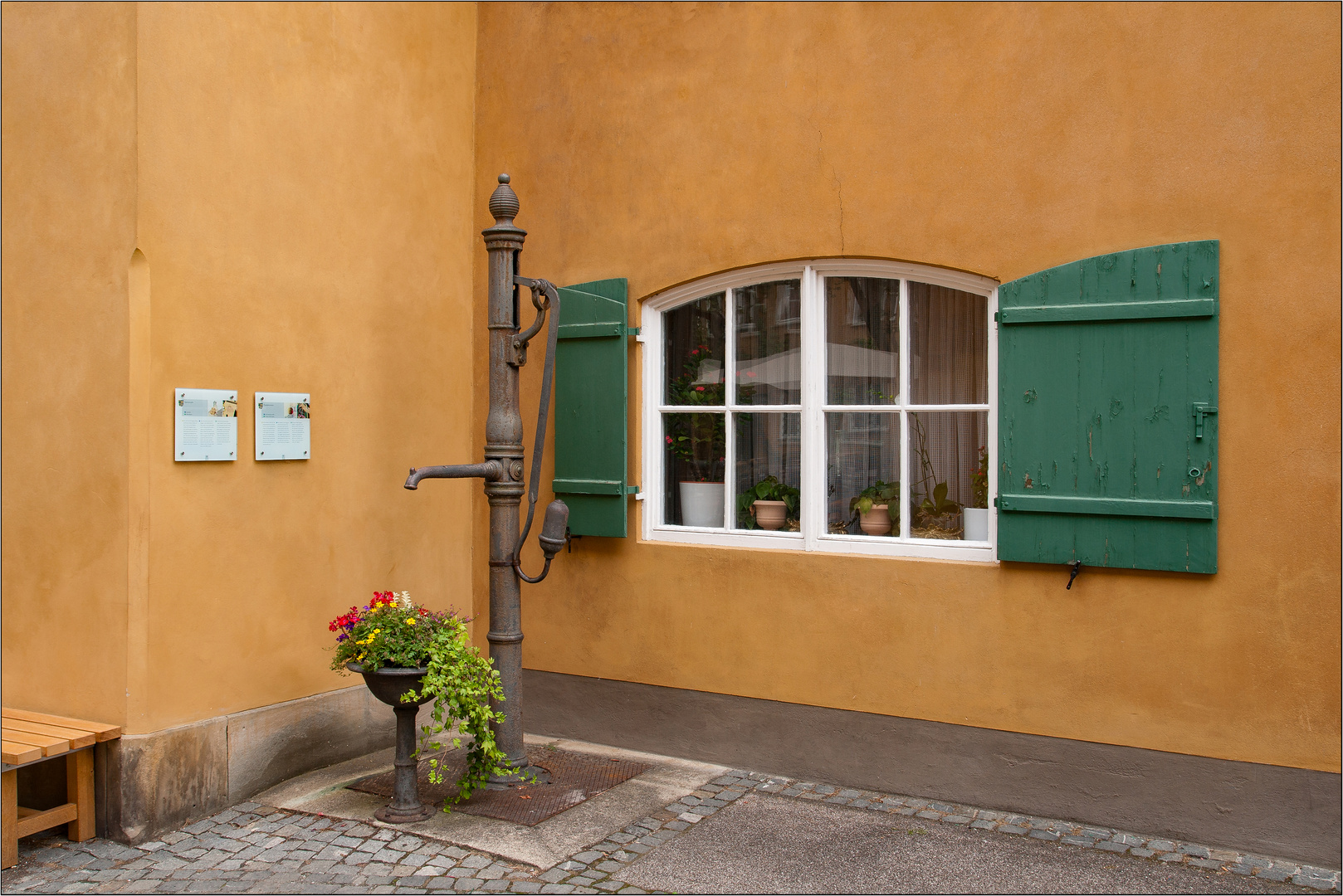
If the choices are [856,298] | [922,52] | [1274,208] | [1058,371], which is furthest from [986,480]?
[922,52]

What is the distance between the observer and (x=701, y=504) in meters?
5.02

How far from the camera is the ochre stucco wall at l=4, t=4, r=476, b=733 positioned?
4.11 m

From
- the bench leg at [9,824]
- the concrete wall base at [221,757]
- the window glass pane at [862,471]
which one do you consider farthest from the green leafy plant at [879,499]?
the bench leg at [9,824]

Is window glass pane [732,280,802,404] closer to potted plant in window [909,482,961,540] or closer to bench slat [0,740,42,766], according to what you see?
A: potted plant in window [909,482,961,540]

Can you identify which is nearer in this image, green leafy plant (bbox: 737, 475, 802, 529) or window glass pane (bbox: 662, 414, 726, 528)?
green leafy plant (bbox: 737, 475, 802, 529)

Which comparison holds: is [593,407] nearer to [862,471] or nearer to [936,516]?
[862,471]

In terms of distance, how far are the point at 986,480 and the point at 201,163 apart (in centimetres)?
340

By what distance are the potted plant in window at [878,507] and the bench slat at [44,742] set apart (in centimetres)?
318

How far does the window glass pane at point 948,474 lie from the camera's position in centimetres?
442

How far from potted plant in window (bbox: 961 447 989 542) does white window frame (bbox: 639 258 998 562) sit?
45mm

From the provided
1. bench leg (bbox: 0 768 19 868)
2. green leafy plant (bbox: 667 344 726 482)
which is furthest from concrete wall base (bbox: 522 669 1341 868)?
bench leg (bbox: 0 768 19 868)

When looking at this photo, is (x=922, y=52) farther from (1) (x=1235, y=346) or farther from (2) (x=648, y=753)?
(2) (x=648, y=753)

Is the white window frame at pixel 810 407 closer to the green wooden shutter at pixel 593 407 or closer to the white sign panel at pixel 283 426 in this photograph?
the green wooden shutter at pixel 593 407

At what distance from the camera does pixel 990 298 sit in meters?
4.34
